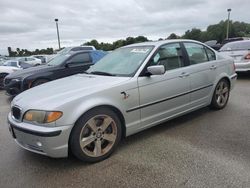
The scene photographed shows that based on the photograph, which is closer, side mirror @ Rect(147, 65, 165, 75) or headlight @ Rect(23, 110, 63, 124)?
headlight @ Rect(23, 110, 63, 124)

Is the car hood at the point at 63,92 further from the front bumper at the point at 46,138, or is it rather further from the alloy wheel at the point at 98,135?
the alloy wheel at the point at 98,135

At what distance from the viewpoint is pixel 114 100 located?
3.28m

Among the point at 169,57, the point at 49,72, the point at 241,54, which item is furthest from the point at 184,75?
the point at 241,54

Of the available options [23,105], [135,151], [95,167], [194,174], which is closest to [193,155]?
[194,174]

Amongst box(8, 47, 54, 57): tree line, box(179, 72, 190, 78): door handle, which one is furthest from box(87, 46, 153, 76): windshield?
box(8, 47, 54, 57): tree line

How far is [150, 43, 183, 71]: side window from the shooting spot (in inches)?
155

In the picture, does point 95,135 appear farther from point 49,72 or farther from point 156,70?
point 49,72

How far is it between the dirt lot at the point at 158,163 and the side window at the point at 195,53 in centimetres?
120

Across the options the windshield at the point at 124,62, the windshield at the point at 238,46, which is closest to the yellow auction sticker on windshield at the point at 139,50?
the windshield at the point at 124,62

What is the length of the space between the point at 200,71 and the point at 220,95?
1013mm

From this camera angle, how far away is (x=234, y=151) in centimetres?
331

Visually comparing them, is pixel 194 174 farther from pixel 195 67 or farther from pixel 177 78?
pixel 195 67

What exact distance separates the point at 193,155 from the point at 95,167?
1316 millimetres

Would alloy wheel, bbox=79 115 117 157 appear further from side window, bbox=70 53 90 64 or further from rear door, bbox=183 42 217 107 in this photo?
side window, bbox=70 53 90 64
